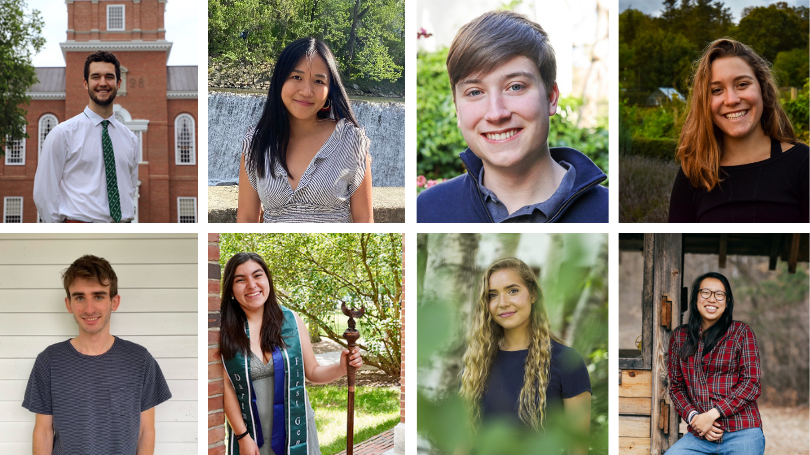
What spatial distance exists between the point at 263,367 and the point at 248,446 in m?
0.40

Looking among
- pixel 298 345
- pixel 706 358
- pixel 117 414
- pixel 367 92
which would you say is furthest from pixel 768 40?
pixel 117 414

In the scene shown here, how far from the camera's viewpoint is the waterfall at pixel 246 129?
3.34m

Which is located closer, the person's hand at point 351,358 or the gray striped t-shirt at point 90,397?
the gray striped t-shirt at point 90,397

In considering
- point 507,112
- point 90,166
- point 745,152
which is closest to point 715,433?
point 745,152

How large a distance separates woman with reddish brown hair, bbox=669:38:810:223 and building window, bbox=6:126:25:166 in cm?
348

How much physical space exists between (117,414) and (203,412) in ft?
1.35

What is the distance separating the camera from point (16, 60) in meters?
3.45

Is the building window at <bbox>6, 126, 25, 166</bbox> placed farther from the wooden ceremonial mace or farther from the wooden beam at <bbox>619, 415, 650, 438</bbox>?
the wooden beam at <bbox>619, 415, 650, 438</bbox>

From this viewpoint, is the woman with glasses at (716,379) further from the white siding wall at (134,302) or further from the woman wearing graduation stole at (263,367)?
the white siding wall at (134,302)

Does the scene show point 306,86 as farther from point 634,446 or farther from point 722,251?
point 634,446

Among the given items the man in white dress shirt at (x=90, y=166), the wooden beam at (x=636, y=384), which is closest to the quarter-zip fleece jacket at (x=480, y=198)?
the wooden beam at (x=636, y=384)

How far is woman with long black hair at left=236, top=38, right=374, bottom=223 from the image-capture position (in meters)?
3.33

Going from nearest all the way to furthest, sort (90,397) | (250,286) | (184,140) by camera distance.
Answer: (90,397) < (250,286) < (184,140)

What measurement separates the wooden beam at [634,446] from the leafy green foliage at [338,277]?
1.23 m
